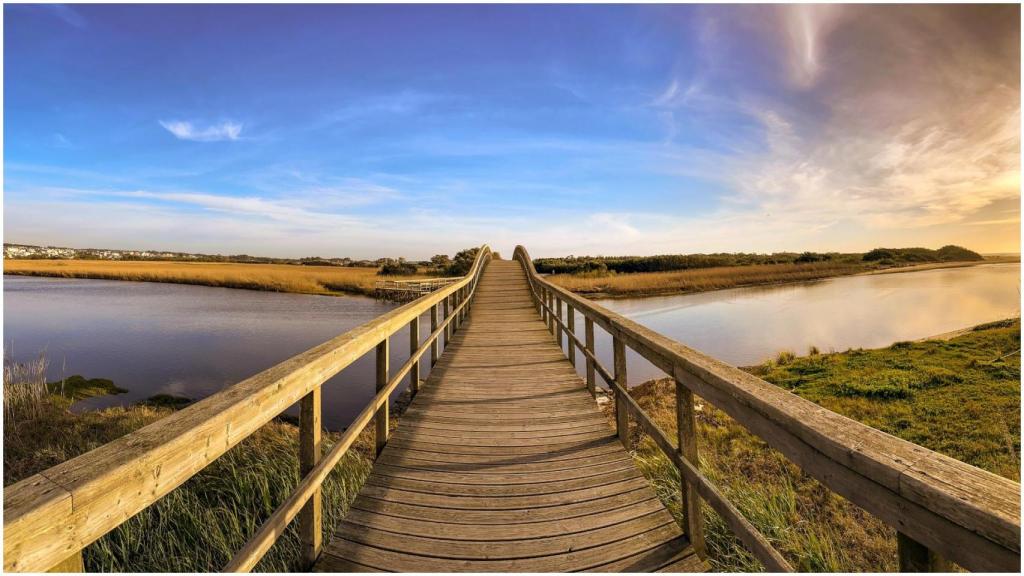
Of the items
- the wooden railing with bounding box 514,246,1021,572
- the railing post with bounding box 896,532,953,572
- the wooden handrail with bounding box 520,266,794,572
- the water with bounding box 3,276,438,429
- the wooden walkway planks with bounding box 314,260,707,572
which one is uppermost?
the wooden railing with bounding box 514,246,1021,572

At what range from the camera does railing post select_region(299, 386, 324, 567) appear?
6.97 ft

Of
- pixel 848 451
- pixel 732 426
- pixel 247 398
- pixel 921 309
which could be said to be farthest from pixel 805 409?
pixel 921 309

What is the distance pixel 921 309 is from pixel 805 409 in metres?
29.7

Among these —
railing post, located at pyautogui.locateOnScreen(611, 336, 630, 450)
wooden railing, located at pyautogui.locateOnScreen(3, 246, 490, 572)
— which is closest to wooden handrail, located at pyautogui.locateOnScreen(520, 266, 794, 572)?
railing post, located at pyautogui.locateOnScreen(611, 336, 630, 450)

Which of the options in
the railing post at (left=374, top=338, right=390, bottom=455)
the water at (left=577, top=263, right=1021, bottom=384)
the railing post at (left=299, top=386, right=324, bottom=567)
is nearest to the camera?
the railing post at (left=299, top=386, right=324, bottom=567)

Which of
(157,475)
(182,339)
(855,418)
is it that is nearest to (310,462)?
(157,475)

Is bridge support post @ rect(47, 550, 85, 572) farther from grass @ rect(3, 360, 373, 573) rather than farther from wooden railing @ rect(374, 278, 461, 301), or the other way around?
wooden railing @ rect(374, 278, 461, 301)

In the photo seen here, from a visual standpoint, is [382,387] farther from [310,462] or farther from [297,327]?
[297,327]

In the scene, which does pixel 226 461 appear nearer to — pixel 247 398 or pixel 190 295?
pixel 247 398

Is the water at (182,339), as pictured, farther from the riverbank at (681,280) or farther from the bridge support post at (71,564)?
the riverbank at (681,280)

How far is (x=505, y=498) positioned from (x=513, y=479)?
21 cm

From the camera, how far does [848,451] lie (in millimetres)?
1322

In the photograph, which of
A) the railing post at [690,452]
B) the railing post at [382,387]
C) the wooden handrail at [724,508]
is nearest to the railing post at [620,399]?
the wooden handrail at [724,508]

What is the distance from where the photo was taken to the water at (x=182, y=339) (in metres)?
11.0
